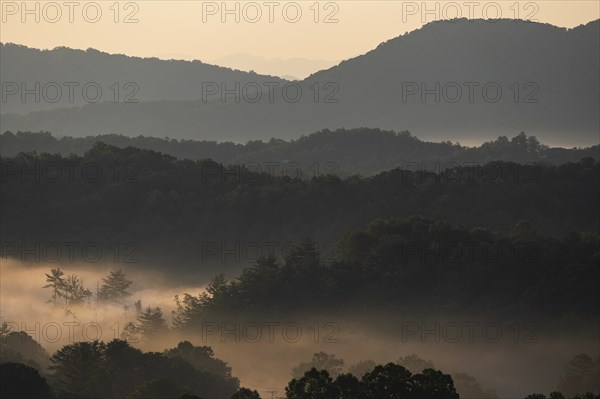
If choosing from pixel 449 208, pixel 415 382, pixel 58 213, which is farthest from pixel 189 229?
pixel 415 382

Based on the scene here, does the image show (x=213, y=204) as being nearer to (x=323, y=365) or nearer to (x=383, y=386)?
(x=323, y=365)

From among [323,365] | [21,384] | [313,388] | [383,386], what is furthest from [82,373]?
[323,365]

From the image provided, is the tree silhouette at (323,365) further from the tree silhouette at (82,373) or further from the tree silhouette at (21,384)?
the tree silhouette at (21,384)

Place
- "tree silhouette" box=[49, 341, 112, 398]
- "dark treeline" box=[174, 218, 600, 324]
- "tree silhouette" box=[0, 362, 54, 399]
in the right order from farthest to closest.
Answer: "dark treeline" box=[174, 218, 600, 324]
"tree silhouette" box=[49, 341, 112, 398]
"tree silhouette" box=[0, 362, 54, 399]

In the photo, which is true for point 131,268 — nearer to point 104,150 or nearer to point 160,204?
point 160,204

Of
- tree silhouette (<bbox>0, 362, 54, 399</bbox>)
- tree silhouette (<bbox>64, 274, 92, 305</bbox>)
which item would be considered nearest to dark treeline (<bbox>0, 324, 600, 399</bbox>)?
tree silhouette (<bbox>0, 362, 54, 399</bbox>)

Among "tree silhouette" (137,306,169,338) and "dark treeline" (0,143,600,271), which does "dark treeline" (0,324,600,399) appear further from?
"dark treeline" (0,143,600,271)

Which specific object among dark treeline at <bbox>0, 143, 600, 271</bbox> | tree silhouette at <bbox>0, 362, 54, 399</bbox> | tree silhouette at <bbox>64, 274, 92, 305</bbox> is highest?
dark treeline at <bbox>0, 143, 600, 271</bbox>

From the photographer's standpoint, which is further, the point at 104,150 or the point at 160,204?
the point at 104,150
